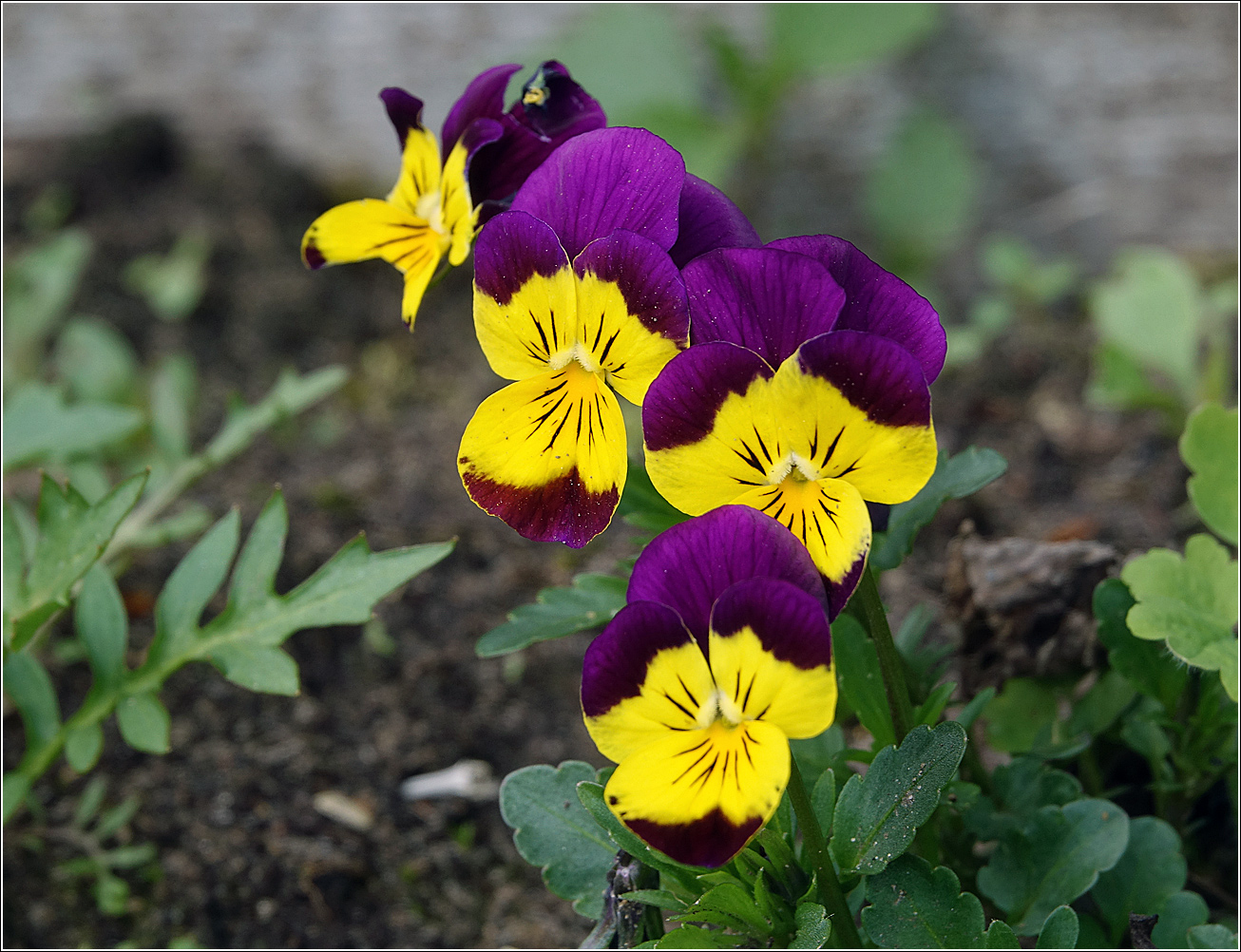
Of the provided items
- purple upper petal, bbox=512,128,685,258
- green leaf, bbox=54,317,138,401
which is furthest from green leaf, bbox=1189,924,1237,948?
green leaf, bbox=54,317,138,401

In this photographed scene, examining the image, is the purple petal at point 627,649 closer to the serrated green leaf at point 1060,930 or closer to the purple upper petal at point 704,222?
the purple upper petal at point 704,222

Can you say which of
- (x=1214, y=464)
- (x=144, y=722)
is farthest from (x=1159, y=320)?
(x=144, y=722)

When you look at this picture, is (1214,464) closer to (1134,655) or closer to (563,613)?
(1134,655)

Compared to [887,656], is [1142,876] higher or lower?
lower

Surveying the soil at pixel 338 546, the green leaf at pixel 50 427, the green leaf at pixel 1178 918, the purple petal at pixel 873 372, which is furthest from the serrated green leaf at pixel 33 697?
the green leaf at pixel 1178 918

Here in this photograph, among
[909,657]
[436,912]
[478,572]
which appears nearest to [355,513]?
[478,572]

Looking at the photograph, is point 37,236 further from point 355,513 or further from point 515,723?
point 515,723

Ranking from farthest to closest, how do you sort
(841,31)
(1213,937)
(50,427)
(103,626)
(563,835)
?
(841,31) < (50,427) < (103,626) < (563,835) < (1213,937)

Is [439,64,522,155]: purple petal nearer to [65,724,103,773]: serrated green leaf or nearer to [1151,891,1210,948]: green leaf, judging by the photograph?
[65,724,103,773]: serrated green leaf
